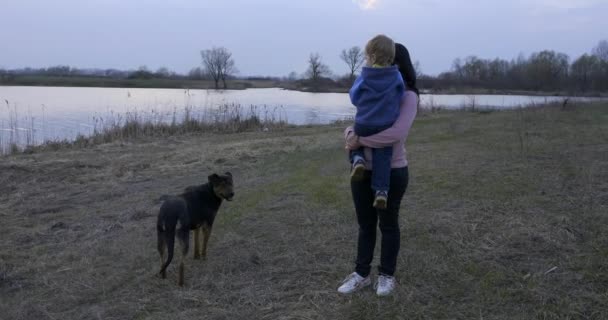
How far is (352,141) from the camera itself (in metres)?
3.40

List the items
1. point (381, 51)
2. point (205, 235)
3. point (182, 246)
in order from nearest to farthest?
point (381, 51) < point (182, 246) < point (205, 235)

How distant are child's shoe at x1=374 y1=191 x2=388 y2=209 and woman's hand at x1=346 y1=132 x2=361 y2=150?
1.13ft

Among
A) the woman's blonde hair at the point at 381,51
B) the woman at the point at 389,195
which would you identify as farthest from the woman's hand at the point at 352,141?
the woman's blonde hair at the point at 381,51

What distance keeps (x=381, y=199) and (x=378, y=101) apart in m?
0.64

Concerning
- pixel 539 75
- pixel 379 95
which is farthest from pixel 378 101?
pixel 539 75

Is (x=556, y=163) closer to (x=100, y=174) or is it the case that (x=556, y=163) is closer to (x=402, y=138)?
(x=402, y=138)

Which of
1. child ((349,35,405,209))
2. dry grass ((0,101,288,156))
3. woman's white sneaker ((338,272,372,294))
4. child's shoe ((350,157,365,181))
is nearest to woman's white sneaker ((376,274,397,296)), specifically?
woman's white sneaker ((338,272,372,294))

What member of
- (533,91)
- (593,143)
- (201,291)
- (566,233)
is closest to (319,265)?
(201,291)

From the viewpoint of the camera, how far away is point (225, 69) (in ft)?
184

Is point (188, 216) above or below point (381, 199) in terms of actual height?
below

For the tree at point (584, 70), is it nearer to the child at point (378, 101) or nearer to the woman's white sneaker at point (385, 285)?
the woman's white sneaker at point (385, 285)

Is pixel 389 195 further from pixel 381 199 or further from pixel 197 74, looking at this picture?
pixel 197 74

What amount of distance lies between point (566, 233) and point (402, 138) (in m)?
2.53

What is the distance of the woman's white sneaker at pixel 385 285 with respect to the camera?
3.67m
